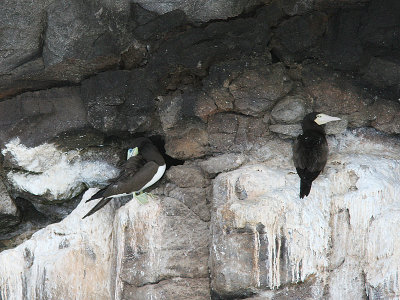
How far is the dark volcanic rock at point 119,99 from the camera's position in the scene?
26.1 ft

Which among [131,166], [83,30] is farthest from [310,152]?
[83,30]

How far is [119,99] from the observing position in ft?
26.3

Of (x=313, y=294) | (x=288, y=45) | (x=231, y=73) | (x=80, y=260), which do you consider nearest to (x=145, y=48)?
(x=231, y=73)

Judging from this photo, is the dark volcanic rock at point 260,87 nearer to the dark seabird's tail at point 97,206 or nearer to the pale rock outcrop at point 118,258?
the pale rock outcrop at point 118,258

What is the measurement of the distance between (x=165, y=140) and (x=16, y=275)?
2.21m

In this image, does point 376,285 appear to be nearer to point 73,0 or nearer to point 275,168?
→ point 275,168

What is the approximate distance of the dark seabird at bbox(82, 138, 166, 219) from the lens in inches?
301

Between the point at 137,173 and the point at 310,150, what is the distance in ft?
6.11

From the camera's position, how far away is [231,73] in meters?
7.89

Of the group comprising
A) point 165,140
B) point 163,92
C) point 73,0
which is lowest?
point 165,140

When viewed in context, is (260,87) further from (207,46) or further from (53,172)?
(53,172)

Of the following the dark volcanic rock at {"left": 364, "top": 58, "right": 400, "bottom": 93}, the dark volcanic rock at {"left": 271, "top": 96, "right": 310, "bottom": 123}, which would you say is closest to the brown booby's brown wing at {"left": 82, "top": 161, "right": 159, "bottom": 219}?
the dark volcanic rock at {"left": 271, "top": 96, "right": 310, "bottom": 123}

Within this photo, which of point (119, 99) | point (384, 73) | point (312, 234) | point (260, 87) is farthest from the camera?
point (119, 99)

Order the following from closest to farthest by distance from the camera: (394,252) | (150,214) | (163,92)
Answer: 1. (394,252)
2. (150,214)
3. (163,92)
